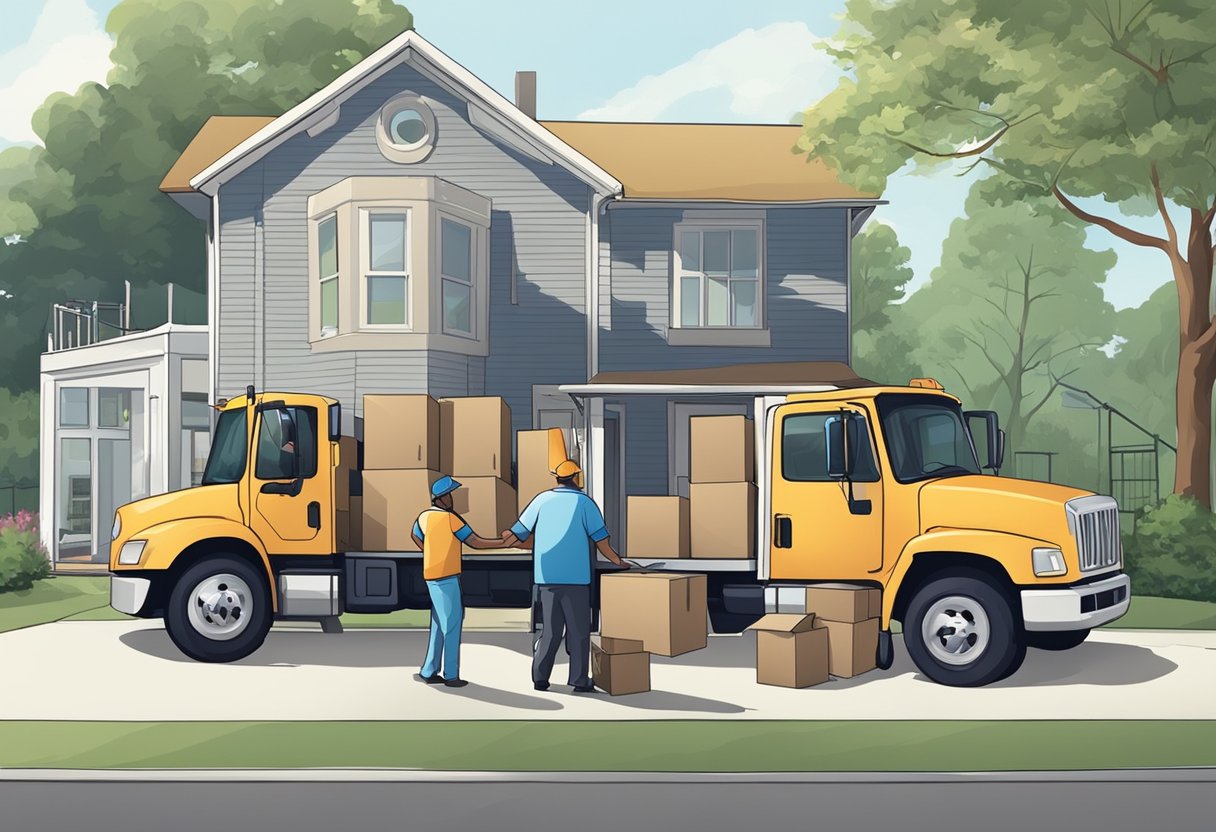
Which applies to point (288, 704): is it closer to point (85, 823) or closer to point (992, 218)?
point (85, 823)

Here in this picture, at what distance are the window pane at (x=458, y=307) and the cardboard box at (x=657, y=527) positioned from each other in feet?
27.8

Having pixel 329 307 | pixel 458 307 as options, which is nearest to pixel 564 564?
A: pixel 458 307

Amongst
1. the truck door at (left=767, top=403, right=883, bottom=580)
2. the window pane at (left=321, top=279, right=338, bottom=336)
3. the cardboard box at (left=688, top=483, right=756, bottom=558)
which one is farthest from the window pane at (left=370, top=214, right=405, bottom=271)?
the truck door at (left=767, top=403, right=883, bottom=580)

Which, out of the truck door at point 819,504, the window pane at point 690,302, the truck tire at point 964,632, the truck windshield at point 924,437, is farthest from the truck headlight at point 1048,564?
the window pane at point 690,302

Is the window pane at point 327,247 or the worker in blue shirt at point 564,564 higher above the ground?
the window pane at point 327,247

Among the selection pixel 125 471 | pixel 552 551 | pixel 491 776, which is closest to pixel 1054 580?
pixel 552 551

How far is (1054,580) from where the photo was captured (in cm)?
1188

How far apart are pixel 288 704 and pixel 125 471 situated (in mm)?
16762

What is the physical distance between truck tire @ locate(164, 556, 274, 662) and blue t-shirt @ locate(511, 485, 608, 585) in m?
3.65

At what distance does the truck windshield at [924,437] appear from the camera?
12680mm

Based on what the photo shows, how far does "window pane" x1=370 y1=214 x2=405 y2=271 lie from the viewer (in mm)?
21062

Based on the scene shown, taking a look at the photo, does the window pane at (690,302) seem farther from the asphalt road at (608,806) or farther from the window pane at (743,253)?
the asphalt road at (608,806)

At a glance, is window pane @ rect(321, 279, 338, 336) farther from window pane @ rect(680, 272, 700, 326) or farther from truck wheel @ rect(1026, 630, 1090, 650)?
truck wheel @ rect(1026, 630, 1090, 650)

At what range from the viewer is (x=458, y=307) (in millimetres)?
22016
